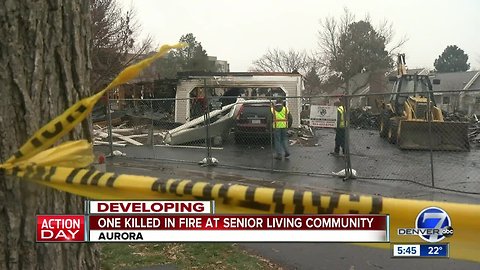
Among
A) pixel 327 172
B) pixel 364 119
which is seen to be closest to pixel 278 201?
pixel 327 172

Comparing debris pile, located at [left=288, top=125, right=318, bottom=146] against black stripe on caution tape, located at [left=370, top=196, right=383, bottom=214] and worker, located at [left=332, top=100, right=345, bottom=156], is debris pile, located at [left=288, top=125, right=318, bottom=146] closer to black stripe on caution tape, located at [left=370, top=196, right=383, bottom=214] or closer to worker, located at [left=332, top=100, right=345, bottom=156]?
worker, located at [left=332, top=100, right=345, bottom=156]

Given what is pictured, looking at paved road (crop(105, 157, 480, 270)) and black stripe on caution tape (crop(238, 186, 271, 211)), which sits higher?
black stripe on caution tape (crop(238, 186, 271, 211))

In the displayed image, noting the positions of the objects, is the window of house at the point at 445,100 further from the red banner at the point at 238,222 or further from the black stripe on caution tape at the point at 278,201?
the black stripe on caution tape at the point at 278,201

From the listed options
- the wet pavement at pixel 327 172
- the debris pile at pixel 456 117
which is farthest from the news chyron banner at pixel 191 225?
the debris pile at pixel 456 117

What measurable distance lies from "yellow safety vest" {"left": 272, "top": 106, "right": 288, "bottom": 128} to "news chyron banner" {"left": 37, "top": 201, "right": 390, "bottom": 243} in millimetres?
10525

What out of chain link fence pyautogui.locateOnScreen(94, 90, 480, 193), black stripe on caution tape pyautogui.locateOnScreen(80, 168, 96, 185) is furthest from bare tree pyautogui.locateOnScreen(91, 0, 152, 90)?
black stripe on caution tape pyautogui.locateOnScreen(80, 168, 96, 185)

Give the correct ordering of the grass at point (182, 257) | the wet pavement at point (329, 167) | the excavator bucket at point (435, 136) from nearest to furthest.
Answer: the grass at point (182, 257)
the wet pavement at point (329, 167)
the excavator bucket at point (435, 136)

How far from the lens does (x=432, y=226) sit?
202 centimetres

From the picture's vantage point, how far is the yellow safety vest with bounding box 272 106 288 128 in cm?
1275

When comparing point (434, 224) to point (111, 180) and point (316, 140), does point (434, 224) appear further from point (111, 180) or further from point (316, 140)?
point (316, 140)

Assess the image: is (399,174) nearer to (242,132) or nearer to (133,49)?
(242,132)

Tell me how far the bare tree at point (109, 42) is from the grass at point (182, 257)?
9737 millimetres

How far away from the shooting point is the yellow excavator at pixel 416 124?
47.8 feet

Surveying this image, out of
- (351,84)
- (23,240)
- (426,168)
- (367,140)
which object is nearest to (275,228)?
(23,240)
